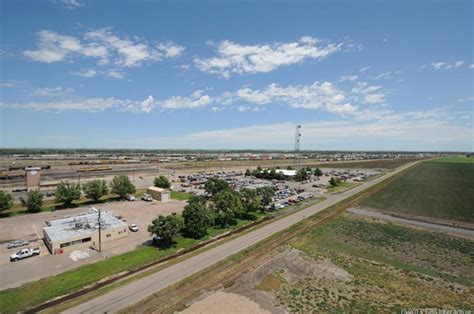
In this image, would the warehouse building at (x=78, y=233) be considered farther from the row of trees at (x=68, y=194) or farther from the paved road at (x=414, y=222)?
the paved road at (x=414, y=222)

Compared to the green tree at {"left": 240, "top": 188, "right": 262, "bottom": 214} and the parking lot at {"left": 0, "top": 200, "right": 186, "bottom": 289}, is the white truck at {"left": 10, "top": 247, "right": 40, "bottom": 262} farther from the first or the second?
the green tree at {"left": 240, "top": 188, "right": 262, "bottom": 214}

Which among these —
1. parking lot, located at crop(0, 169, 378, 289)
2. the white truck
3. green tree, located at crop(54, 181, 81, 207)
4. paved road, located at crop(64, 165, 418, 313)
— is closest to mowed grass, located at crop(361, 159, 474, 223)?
parking lot, located at crop(0, 169, 378, 289)

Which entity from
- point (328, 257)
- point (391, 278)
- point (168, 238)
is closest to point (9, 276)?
point (168, 238)

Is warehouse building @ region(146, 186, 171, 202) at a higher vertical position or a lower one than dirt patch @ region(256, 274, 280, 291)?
higher

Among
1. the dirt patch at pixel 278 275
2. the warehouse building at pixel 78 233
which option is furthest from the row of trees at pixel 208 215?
the dirt patch at pixel 278 275

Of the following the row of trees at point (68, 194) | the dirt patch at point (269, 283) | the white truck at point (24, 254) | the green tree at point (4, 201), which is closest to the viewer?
the dirt patch at point (269, 283)

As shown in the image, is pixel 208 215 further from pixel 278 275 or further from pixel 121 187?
pixel 121 187
